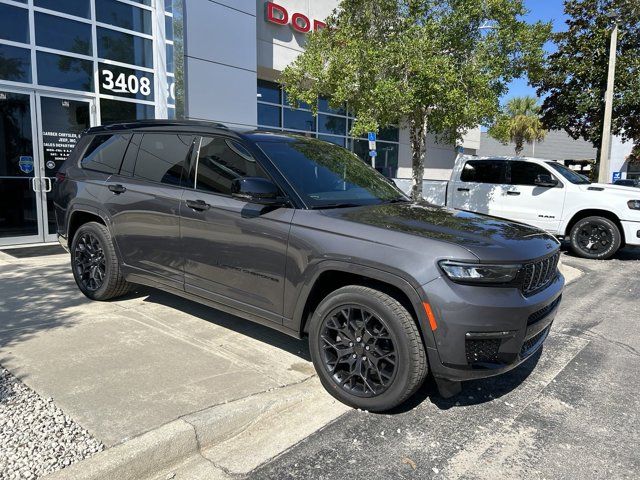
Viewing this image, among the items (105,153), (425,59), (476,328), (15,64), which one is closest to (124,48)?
(15,64)

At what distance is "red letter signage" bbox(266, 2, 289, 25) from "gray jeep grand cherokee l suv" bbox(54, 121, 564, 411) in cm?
980

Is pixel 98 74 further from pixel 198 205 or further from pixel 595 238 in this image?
pixel 595 238

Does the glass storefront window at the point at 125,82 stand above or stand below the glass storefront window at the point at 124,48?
below

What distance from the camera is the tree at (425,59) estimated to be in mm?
7926

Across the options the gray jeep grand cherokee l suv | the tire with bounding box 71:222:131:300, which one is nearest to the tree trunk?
the gray jeep grand cherokee l suv

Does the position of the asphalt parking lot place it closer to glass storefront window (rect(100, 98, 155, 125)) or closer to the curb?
the curb

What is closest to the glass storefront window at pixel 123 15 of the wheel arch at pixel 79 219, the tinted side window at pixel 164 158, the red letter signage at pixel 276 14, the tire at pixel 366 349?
the red letter signage at pixel 276 14

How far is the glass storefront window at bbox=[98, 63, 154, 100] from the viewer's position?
955cm

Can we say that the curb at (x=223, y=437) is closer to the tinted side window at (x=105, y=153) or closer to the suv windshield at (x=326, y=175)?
the suv windshield at (x=326, y=175)

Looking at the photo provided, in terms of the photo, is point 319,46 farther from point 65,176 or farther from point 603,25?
point 603,25

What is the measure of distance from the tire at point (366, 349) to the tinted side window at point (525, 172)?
769cm

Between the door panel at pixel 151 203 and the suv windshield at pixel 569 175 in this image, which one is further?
the suv windshield at pixel 569 175

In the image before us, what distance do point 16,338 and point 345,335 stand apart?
284 centimetres

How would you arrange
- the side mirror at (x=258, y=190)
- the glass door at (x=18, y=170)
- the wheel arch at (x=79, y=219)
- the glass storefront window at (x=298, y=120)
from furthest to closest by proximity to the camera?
the glass storefront window at (x=298, y=120) < the glass door at (x=18, y=170) < the wheel arch at (x=79, y=219) < the side mirror at (x=258, y=190)
